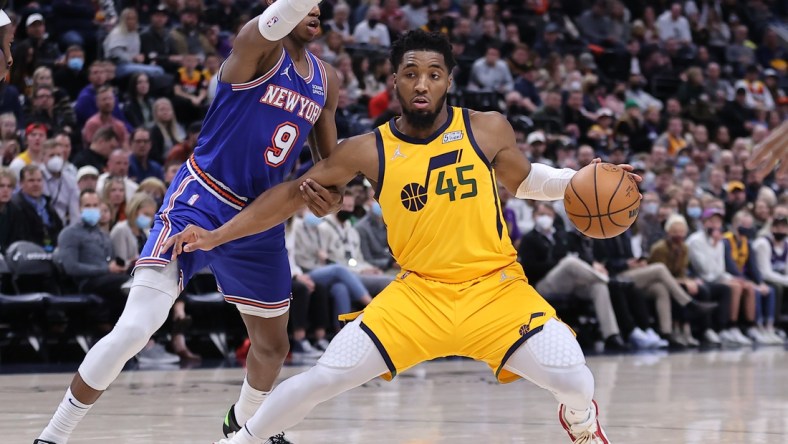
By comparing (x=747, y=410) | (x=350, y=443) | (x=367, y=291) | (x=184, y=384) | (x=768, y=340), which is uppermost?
(x=350, y=443)

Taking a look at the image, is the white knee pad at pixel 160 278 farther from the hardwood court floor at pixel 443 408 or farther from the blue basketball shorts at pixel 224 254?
the hardwood court floor at pixel 443 408

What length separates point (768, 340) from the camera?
1484cm

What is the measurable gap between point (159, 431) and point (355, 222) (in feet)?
22.1

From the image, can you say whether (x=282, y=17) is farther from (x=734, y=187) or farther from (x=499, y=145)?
(x=734, y=187)

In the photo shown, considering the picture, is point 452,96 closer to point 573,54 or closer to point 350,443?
point 573,54

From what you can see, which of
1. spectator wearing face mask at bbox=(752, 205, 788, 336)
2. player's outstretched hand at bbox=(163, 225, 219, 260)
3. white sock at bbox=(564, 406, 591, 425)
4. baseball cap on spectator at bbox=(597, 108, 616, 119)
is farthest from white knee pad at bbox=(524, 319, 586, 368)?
baseball cap on spectator at bbox=(597, 108, 616, 119)

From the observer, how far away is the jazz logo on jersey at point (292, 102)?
5.55 m

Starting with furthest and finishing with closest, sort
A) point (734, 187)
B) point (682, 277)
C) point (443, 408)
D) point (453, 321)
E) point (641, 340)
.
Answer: point (734, 187), point (682, 277), point (641, 340), point (443, 408), point (453, 321)

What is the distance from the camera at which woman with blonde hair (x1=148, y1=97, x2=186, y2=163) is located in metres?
12.7

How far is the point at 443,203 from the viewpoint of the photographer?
193 inches

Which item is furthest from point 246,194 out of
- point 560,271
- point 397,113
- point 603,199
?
point 397,113

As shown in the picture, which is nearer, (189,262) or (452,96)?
(189,262)

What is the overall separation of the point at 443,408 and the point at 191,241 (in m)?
2.88

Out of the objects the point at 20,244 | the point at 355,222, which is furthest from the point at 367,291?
the point at 20,244
